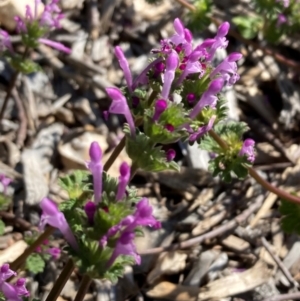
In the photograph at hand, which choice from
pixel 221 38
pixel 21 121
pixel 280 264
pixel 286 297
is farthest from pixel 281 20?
pixel 221 38

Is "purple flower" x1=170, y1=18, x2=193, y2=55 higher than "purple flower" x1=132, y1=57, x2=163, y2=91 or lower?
higher

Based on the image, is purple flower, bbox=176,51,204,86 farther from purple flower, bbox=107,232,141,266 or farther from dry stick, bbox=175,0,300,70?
dry stick, bbox=175,0,300,70

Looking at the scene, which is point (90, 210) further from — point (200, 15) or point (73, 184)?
point (200, 15)

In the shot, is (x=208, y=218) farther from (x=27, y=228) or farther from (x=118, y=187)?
(x=118, y=187)

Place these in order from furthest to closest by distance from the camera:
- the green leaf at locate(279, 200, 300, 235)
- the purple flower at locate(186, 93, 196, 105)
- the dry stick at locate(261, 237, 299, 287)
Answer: the dry stick at locate(261, 237, 299, 287) → the green leaf at locate(279, 200, 300, 235) → the purple flower at locate(186, 93, 196, 105)

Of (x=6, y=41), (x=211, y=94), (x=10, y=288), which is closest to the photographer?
(x=10, y=288)

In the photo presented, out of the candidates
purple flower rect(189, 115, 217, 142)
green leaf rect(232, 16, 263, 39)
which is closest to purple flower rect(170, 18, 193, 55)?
purple flower rect(189, 115, 217, 142)

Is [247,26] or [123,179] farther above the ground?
[247,26]
